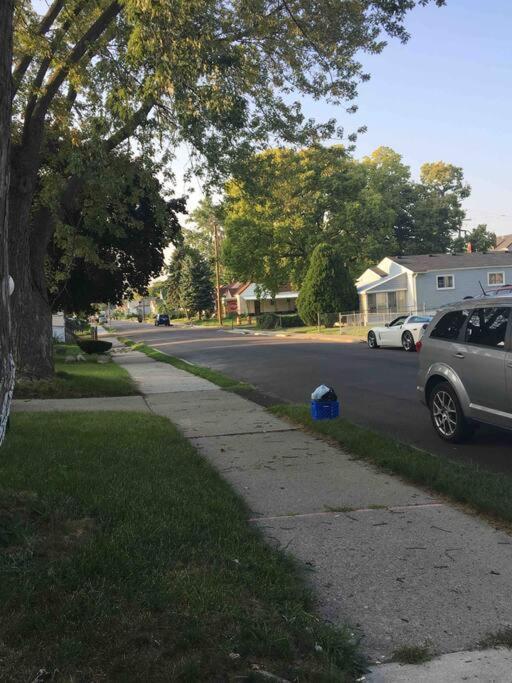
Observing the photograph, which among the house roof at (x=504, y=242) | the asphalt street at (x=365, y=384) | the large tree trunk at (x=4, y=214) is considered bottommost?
the asphalt street at (x=365, y=384)

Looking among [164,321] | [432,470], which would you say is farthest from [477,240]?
[432,470]

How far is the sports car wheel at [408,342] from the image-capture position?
2187 centimetres

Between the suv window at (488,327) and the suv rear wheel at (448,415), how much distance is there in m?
0.73

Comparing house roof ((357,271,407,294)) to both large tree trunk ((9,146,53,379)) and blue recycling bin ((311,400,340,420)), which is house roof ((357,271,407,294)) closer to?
large tree trunk ((9,146,53,379))

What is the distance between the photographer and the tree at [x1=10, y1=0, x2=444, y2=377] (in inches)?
369

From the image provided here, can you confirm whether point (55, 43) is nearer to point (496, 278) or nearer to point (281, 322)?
point (496, 278)

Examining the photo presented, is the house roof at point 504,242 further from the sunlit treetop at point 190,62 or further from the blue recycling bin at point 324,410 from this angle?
the blue recycling bin at point 324,410

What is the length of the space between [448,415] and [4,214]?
225 inches

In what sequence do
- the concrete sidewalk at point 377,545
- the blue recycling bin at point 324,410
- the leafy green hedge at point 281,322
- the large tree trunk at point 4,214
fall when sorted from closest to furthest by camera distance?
the concrete sidewalk at point 377,545 < the large tree trunk at point 4,214 < the blue recycling bin at point 324,410 < the leafy green hedge at point 281,322

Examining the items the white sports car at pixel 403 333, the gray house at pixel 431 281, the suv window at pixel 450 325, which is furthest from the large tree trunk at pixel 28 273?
the gray house at pixel 431 281

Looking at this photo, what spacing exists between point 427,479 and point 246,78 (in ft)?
33.0

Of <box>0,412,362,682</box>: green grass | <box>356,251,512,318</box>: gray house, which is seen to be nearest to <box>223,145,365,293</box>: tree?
<box>356,251,512,318</box>: gray house

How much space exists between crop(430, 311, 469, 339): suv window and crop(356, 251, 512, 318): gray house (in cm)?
3658

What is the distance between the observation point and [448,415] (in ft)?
24.7
